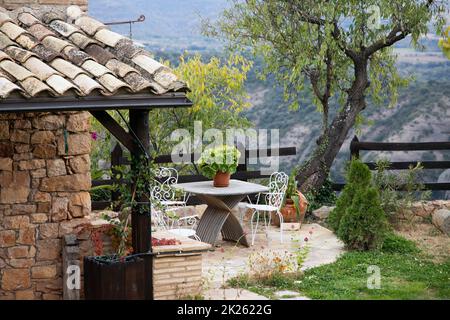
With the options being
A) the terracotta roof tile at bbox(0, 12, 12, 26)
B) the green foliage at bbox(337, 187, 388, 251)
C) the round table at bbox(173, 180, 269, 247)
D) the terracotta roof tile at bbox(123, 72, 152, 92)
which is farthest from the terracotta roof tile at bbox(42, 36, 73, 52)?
the green foliage at bbox(337, 187, 388, 251)

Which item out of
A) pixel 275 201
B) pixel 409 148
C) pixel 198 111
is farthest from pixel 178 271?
pixel 198 111

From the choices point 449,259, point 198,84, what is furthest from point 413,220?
point 198,84

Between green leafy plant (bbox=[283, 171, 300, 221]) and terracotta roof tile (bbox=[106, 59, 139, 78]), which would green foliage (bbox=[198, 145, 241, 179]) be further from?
terracotta roof tile (bbox=[106, 59, 139, 78])

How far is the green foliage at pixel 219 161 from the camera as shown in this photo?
11.9 meters

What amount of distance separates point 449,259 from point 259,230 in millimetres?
3039

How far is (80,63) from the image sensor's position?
810 cm

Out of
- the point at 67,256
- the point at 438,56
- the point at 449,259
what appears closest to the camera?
the point at 67,256

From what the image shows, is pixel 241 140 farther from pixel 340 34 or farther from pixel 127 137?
pixel 127 137

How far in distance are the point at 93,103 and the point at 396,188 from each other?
7461 mm

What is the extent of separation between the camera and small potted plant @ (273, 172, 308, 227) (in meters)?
13.5

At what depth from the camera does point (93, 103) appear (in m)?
7.53

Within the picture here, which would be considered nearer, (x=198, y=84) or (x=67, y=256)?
(x=67, y=256)

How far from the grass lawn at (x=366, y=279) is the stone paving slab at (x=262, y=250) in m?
0.25
